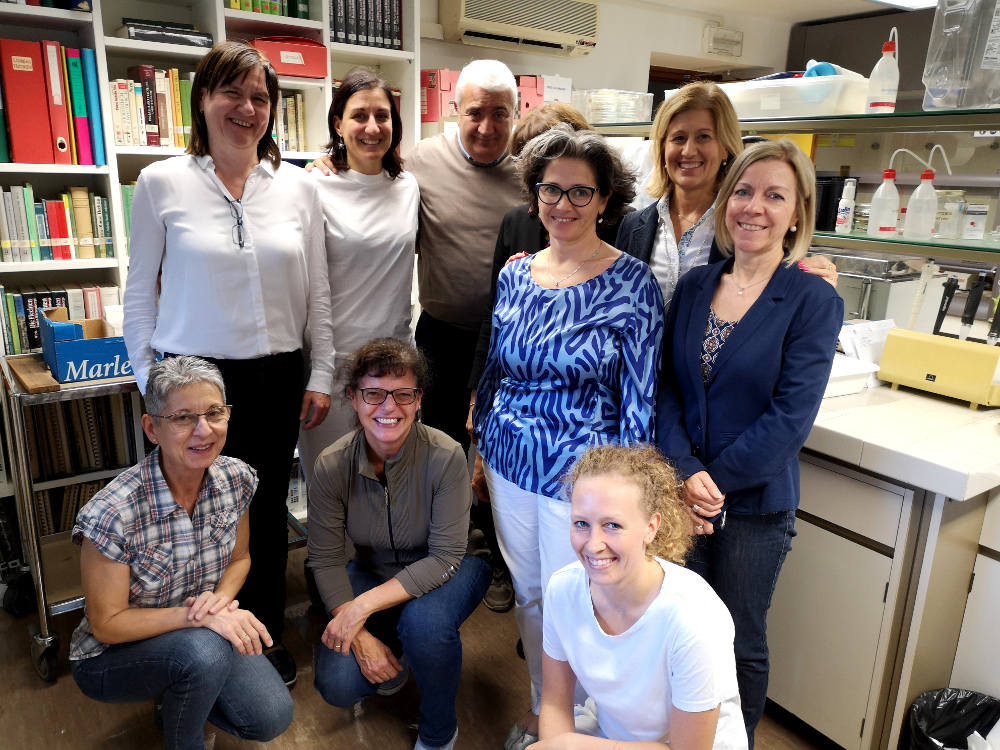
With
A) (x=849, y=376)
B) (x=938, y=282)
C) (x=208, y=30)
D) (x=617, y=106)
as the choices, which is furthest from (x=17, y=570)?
(x=938, y=282)

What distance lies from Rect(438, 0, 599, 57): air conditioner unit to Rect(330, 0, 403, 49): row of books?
28.4 inches

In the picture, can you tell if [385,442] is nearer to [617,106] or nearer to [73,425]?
[73,425]

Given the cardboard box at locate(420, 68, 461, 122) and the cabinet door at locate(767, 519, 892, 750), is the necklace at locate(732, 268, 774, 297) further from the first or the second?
the cardboard box at locate(420, 68, 461, 122)

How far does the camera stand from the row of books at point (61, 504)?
8.41 ft

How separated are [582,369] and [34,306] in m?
2.14

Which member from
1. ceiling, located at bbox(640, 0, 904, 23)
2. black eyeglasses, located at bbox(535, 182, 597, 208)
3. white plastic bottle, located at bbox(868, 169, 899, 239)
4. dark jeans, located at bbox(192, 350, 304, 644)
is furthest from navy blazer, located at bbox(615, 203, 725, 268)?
ceiling, located at bbox(640, 0, 904, 23)

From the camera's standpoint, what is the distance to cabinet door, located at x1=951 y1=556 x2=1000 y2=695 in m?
1.75

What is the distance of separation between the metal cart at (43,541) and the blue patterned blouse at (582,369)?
1245 mm

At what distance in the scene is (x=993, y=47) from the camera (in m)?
1.83

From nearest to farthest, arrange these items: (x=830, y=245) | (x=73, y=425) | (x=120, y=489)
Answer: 1. (x=120, y=489)
2. (x=830, y=245)
3. (x=73, y=425)

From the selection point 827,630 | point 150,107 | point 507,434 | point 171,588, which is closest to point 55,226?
point 150,107

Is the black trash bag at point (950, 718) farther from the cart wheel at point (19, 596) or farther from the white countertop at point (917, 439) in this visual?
the cart wheel at point (19, 596)

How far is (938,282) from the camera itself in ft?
7.90

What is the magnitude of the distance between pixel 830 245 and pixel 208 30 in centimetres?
239
